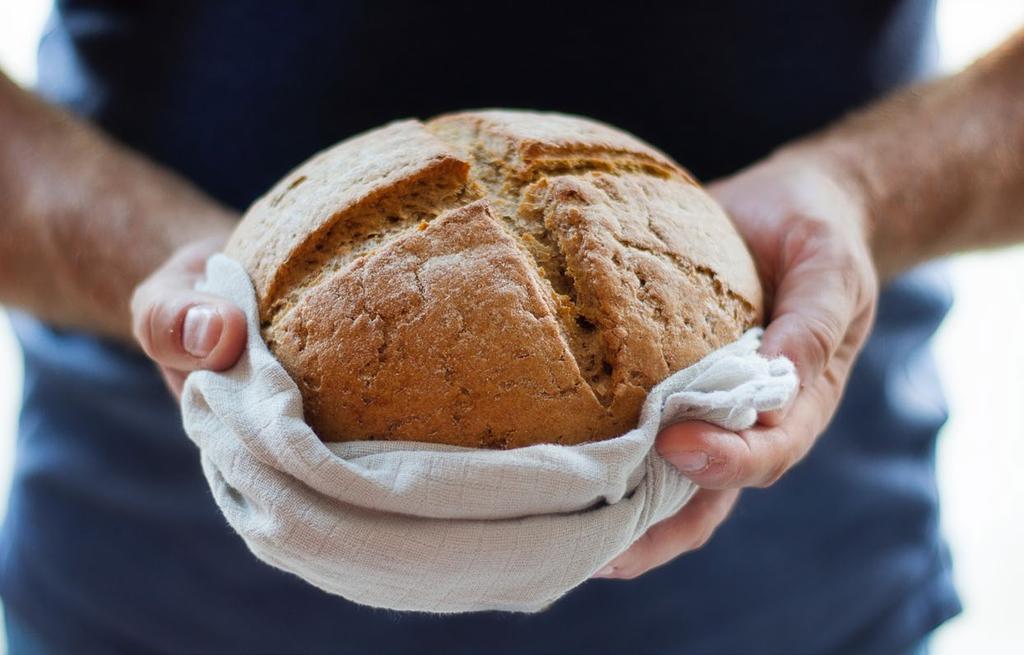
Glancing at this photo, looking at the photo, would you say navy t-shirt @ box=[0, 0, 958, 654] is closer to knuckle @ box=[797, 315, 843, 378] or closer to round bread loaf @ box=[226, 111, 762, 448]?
round bread loaf @ box=[226, 111, 762, 448]

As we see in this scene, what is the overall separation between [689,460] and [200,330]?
0.68 m

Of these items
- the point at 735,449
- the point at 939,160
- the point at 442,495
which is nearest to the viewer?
the point at 442,495

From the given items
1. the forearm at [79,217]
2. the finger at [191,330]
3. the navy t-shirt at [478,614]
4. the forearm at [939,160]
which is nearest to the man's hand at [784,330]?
the forearm at [939,160]

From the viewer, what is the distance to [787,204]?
1.65m

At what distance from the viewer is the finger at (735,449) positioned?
1.21 meters

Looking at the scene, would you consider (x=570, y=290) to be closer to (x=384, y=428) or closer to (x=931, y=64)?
(x=384, y=428)

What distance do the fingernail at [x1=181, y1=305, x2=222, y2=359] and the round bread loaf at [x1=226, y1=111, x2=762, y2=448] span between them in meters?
0.08

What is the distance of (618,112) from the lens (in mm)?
1948

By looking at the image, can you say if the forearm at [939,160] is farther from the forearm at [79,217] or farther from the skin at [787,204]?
the forearm at [79,217]

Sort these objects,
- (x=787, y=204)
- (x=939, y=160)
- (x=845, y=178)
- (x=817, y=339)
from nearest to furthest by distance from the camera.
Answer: (x=817, y=339), (x=787, y=204), (x=845, y=178), (x=939, y=160)

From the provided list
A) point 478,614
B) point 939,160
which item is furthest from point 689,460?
point 939,160

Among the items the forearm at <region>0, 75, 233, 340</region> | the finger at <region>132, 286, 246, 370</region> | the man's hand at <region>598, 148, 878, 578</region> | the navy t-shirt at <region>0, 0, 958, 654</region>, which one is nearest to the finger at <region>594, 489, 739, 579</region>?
the man's hand at <region>598, 148, 878, 578</region>

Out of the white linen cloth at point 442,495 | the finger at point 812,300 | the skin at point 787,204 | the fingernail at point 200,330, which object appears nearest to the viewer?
the white linen cloth at point 442,495

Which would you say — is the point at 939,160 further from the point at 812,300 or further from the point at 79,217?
the point at 79,217
